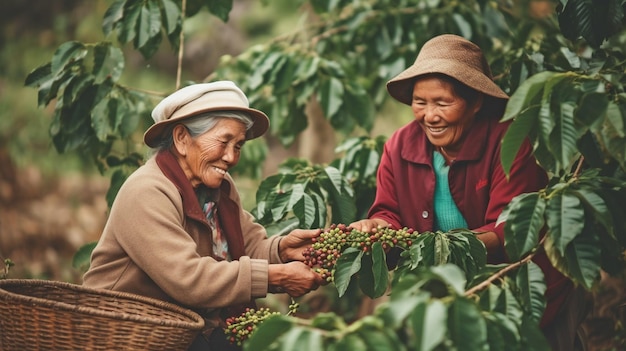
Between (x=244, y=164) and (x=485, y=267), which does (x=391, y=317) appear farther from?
(x=244, y=164)

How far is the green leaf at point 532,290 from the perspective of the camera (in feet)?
7.54

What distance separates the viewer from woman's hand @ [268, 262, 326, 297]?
2.75m

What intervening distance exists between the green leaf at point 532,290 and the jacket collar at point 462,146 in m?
0.71

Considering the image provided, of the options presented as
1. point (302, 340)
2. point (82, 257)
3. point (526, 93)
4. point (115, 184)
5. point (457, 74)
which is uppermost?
point (526, 93)

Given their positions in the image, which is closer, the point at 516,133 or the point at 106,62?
the point at 516,133

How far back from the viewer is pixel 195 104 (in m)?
2.82

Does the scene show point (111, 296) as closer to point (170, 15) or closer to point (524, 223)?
point (524, 223)

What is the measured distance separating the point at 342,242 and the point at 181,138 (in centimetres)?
70

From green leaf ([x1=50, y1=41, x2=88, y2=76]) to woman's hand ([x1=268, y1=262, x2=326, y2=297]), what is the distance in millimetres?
1657

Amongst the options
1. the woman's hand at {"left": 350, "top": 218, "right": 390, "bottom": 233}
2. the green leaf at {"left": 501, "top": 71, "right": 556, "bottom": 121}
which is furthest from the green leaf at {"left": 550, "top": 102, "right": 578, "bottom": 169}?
the woman's hand at {"left": 350, "top": 218, "right": 390, "bottom": 233}

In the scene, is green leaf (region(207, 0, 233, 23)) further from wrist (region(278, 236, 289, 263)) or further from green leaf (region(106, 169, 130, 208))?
wrist (region(278, 236, 289, 263))

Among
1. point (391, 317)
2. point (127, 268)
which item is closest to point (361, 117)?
point (127, 268)

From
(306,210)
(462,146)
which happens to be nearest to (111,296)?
(306,210)

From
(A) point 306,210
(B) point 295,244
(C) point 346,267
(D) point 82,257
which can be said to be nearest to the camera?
(C) point 346,267
